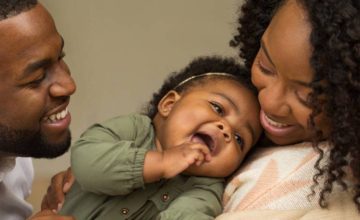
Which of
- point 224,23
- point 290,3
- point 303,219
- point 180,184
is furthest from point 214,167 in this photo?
point 224,23

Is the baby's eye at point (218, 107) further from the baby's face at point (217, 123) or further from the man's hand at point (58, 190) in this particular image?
the man's hand at point (58, 190)

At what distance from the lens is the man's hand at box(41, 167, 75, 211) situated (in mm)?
1263

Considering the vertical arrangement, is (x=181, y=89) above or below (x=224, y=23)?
above

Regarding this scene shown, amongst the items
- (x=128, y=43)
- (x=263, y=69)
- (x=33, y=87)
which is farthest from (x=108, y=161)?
(x=128, y=43)

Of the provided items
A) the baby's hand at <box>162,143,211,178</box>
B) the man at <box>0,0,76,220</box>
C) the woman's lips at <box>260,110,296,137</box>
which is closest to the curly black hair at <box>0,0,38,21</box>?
the man at <box>0,0,76,220</box>

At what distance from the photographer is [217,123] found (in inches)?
43.4

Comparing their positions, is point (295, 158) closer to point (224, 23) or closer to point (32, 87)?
point (32, 87)

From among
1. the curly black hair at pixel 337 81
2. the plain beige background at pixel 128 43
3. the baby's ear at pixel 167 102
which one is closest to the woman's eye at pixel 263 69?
the curly black hair at pixel 337 81

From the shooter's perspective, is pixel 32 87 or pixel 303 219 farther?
pixel 32 87

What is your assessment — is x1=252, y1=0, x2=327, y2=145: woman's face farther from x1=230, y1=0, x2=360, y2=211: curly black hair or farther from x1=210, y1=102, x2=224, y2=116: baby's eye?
x1=210, y1=102, x2=224, y2=116: baby's eye

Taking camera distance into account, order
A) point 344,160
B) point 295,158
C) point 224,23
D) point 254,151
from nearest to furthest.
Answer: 1. point 344,160
2. point 295,158
3. point 254,151
4. point 224,23

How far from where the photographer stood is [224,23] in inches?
84.8

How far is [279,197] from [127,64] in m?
1.34

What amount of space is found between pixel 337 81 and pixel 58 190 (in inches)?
27.5
